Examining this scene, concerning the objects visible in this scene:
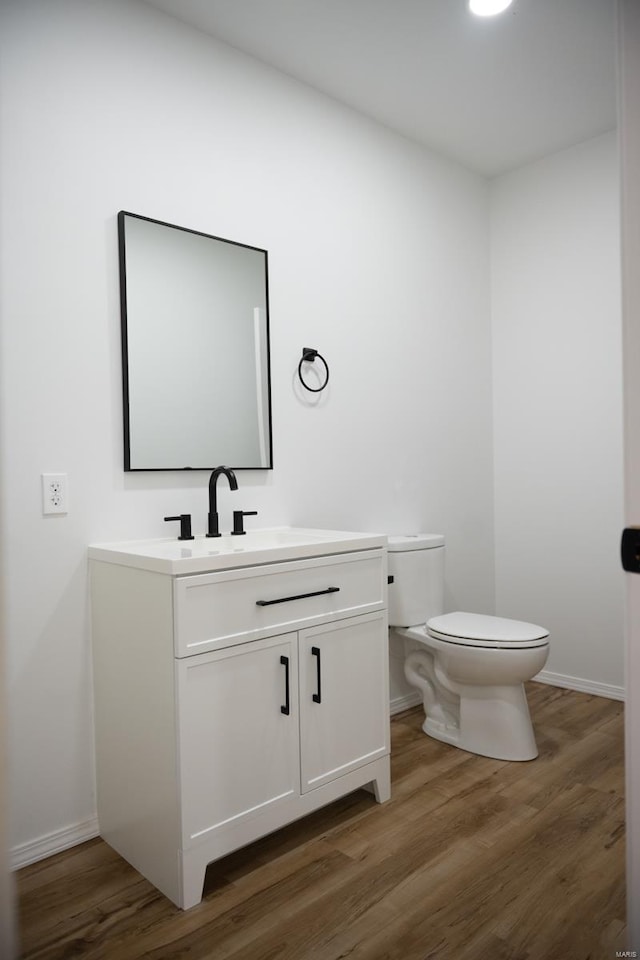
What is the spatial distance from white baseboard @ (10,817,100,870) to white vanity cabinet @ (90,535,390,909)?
7 centimetres

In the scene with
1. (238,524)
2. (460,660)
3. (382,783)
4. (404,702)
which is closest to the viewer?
(382,783)

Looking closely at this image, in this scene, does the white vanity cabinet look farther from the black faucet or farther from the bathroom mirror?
the bathroom mirror

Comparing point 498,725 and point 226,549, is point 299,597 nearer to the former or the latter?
point 226,549

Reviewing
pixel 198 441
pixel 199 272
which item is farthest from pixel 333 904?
pixel 199 272

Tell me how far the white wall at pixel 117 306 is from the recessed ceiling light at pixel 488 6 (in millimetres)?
698

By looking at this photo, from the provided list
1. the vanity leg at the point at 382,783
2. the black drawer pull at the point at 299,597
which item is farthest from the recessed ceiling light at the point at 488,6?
the vanity leg at the point at 382,783

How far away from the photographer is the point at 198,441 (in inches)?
85.4

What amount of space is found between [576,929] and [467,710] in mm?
974

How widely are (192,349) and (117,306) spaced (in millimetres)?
282

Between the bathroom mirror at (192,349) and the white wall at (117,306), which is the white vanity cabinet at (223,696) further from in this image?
the bathroom mirror at (192,349)

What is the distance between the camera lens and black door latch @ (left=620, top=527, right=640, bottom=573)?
0.98 metres

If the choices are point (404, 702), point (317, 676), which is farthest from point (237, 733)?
point (404, 702)

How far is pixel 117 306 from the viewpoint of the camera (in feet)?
6.48

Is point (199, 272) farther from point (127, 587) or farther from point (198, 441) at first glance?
point (127, 587)
